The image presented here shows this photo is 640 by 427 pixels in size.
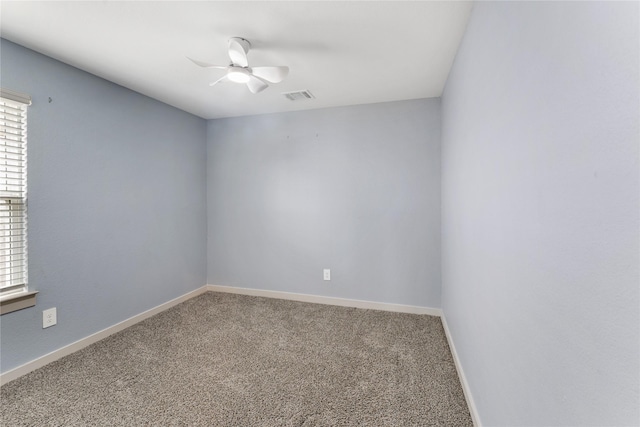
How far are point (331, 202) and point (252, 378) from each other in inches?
79.0

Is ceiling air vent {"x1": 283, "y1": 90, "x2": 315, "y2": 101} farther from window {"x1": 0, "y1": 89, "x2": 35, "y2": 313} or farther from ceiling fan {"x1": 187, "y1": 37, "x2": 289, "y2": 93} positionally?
window {"x1": 0, "y1": 89, "x2": 35, "y2": 313}

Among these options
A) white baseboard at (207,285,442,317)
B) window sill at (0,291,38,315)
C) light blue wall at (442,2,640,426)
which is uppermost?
light blue wall at (442,2,640,426)

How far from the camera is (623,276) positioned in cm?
49

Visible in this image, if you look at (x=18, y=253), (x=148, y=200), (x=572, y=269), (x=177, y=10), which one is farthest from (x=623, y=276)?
(x=148, y=200)

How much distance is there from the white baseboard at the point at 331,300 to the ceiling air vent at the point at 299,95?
234cm

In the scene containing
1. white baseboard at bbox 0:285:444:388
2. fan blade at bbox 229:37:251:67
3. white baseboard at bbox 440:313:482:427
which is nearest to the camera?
white baseboard at bbox 440:313:482:427

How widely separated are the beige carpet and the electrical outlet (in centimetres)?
31

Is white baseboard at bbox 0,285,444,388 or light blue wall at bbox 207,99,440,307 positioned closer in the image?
white baseboard at bbox 0,285,444,388

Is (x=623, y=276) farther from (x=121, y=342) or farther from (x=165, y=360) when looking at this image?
(x=121, y=342)

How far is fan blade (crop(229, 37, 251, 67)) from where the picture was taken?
1.80 meters

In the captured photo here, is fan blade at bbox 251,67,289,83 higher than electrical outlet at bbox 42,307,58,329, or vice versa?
fan blade at bbox 251,67,289,83

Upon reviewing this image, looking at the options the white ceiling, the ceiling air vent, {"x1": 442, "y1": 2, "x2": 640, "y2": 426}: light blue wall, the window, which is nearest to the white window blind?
the window

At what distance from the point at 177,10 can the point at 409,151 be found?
241cm

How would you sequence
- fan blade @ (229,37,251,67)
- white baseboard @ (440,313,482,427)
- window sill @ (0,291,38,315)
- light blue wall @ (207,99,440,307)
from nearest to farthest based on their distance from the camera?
white baseboard @ (440,313,482,427) → fan blade @ (229,37,251,67) → window sill @ (0,291,38,315) → light blue wall @ (207,99,440,307)
